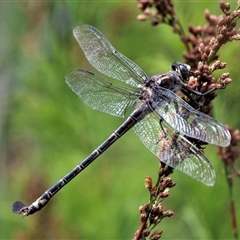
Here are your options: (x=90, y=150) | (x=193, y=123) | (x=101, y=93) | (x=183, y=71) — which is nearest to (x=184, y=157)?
(x=193, y=123)

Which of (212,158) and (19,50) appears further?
(19,50)

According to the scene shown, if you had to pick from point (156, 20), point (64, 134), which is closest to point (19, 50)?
point (64, 134)

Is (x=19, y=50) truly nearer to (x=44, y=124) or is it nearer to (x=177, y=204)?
(x=44, y=124)

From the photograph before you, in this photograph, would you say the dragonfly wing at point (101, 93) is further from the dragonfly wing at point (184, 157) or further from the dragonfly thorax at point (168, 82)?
the dragonfly wing at point (184, 157)

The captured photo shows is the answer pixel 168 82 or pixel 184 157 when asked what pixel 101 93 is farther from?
pixel 184 157

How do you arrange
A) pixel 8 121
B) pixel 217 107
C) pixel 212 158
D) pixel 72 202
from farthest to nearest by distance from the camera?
pixel 8 121 → pixel 72 202 → pixel 212 158 → pixel 217 107

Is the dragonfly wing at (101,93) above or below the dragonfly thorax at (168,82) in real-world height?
above

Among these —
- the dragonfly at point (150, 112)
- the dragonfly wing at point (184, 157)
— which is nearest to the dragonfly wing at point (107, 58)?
the dragonfly at point (150, 112)
